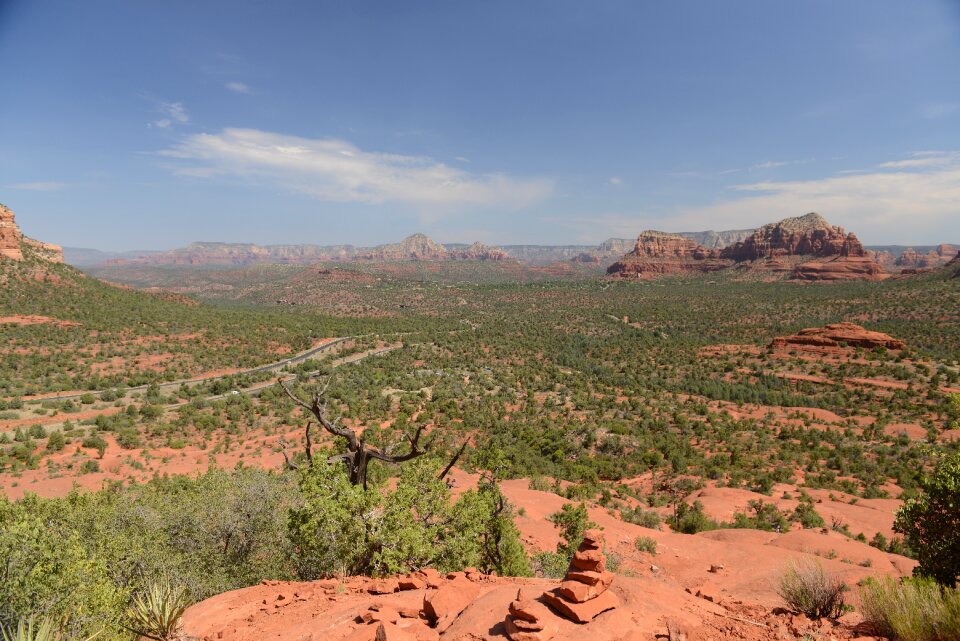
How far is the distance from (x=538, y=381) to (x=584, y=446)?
17.1m

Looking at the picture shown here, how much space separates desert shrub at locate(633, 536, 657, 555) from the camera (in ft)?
43.5

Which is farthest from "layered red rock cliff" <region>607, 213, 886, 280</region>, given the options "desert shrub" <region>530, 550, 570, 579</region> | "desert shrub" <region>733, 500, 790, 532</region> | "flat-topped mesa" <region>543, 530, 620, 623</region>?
"flat-topped mesa" <region>543, 530, 620, 623</region>

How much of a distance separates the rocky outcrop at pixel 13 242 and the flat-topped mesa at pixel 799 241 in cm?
20188

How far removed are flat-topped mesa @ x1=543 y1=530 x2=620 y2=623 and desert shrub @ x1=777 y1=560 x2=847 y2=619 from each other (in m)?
2.78

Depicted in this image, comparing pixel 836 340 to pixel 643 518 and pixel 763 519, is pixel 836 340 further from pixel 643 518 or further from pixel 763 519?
pixel 643 518

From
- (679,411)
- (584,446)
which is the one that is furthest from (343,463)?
(679,411)

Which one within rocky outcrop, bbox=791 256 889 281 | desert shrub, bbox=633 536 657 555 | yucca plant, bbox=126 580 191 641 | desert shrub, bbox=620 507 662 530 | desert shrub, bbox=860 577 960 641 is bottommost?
desert shrub, bbox=620 507 662 530

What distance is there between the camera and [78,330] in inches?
1973

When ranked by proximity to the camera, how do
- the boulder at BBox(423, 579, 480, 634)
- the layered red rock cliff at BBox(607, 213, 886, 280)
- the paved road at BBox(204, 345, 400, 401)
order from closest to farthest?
the boulder at BBox(423, 579, 480, 634) < the paved road at BBox(204, 345, 400, 401) < the layered red rock cliff at BBox(607, 213, 886, 280)

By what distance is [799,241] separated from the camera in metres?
153

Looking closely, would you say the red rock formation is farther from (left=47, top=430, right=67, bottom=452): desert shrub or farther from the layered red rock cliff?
the layered red rock cliff

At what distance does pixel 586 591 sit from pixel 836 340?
218 feet

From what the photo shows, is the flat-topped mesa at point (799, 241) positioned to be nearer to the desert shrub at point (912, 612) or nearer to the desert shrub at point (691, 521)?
the desert shrub at point (691, 521)

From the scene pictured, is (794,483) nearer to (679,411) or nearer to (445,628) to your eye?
(679,411)
